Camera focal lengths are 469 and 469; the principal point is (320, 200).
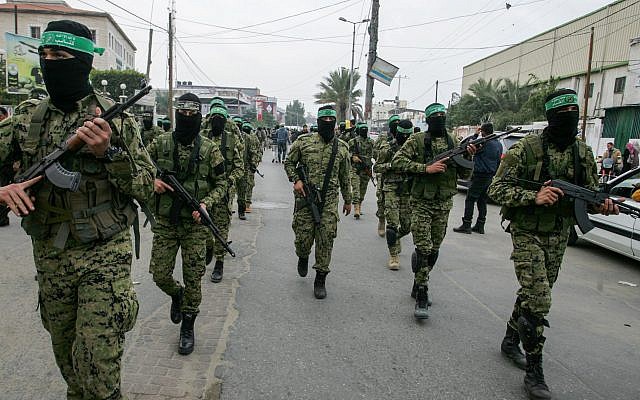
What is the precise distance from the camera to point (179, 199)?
3.69 meters

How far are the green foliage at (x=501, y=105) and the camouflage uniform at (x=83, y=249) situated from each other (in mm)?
30105

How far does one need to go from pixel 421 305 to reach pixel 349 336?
2.78ft

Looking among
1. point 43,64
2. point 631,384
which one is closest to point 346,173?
point 631,384

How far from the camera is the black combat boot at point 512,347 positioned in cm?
365

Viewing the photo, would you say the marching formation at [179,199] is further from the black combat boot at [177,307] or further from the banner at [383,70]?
the banner at [383,70]

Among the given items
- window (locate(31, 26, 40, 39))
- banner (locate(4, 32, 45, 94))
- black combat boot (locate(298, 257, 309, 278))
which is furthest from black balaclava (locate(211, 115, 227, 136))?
window (locate(31, 26, 40, 39))

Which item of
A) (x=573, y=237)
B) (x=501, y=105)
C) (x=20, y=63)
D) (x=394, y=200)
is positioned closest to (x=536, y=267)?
(x=394, y=200)

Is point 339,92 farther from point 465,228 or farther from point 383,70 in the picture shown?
point 465,228

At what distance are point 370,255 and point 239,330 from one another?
3168mm

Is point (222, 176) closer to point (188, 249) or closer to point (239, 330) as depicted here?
point (188, 249)

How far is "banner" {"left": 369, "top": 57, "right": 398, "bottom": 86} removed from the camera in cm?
1895

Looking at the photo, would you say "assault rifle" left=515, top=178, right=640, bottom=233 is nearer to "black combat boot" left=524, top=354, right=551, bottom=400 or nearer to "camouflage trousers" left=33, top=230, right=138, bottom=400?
"black combat boot" left=524, top=354, right=551, bottom=400

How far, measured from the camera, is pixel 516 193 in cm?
344

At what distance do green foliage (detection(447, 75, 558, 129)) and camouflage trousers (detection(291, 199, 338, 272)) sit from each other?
2722 cm
